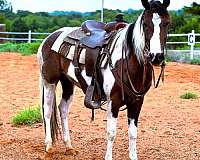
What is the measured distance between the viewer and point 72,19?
3900 cm

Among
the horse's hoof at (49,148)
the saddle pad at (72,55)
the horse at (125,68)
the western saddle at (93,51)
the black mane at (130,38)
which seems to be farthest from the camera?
the horse's hoof at (49,148)

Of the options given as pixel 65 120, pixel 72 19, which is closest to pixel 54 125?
pixel 65 120

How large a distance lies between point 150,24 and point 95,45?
1.00m

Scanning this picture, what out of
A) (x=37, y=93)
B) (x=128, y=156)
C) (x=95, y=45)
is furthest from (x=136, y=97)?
(x=37, y=93)

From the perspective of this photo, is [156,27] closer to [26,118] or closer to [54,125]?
[54,125]

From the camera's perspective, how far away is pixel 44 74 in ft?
20.3

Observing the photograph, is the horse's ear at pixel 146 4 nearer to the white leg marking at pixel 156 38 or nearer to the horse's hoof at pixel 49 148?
the white leg marking at pixel 156 38

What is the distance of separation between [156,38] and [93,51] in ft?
3.63

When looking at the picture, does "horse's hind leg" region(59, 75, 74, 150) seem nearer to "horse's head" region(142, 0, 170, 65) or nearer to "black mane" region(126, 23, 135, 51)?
"black mane" region(126, 23, 135, 51)

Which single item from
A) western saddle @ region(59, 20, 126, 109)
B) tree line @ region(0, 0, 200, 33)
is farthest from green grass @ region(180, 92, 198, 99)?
tree line @ region(0, 0, 200, 33)

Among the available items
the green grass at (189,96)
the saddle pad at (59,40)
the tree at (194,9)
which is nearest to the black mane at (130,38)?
the saddle pad at (59,40)

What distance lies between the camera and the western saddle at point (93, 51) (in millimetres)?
5355

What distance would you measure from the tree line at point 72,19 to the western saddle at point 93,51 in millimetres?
10510

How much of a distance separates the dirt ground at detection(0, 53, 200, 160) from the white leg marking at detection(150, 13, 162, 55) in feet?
6.06
